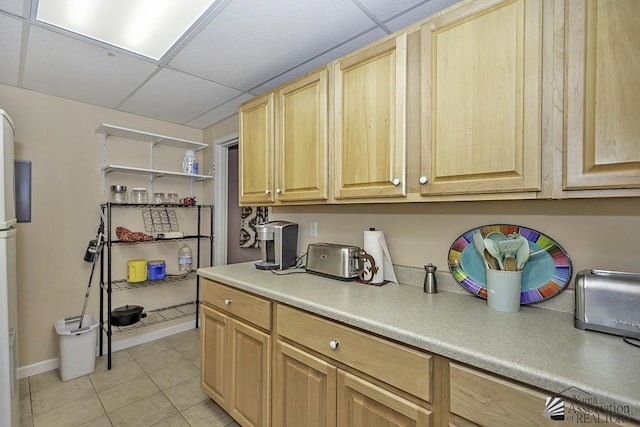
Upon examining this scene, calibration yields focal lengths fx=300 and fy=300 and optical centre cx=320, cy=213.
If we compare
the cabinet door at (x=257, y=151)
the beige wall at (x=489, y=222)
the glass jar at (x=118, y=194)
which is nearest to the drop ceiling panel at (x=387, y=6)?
the cabinet door at (x=257, y=151)

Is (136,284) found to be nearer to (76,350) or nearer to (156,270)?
(156,270)

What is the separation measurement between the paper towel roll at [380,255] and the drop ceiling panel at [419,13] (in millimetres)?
1086

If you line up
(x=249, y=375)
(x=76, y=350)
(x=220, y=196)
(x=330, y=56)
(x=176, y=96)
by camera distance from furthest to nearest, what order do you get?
(x=220, y=196)
(x=176, y=96)
(x=76, y=350)
(x=330, y=56)
(x=249, y=375)

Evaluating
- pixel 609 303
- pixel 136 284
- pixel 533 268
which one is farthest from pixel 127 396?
pixel 609 303

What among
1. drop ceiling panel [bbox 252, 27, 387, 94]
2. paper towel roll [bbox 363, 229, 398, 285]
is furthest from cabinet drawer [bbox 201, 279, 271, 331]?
drop ceiling panel [bbox 252, 27, 387, 94]

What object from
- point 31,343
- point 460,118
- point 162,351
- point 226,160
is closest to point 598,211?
point 460,118

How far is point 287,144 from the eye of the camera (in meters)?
1.91

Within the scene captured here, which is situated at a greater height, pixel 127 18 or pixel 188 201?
pixel 127 18

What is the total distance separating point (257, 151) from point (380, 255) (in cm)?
114

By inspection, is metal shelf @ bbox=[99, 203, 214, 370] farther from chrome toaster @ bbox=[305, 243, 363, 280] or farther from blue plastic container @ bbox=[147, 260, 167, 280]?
chrome toaster @ bbox=[305, 243, 363, 280]

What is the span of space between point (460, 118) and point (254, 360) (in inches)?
59.7

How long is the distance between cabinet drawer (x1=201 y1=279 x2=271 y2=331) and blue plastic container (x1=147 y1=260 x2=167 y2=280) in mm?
1223

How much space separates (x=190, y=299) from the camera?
11.0 feet

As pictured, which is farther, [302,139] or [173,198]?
[173,198]
